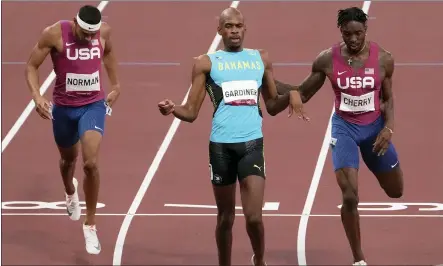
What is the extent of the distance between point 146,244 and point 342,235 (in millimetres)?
2000

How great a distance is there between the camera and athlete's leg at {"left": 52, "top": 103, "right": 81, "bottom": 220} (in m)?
14.5

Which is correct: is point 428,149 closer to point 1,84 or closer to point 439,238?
point 439,238

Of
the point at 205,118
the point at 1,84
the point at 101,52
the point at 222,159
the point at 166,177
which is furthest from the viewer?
the point at 1,84

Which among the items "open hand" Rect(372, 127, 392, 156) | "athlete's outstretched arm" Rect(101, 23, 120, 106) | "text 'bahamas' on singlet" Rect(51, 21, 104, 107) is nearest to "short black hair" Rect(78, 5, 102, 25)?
"text 'bahamas' on singlet" Rect(51, 21, 104, 107)

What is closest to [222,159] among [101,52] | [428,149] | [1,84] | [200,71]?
[200,71]

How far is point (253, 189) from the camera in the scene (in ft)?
40.9

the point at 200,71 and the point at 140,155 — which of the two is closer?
the point at 200,71

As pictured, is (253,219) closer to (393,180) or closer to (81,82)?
(393,180)

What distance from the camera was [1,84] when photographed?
20.0 m

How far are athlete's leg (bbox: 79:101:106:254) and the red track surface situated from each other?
44 centimetres

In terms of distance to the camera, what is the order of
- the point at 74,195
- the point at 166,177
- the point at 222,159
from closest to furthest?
the point at 222,159
the point at 74,195
the point at 166,177

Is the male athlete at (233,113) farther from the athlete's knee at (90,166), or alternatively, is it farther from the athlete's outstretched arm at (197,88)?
the athlete's knee at (90,166)

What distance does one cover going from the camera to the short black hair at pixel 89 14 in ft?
45.1

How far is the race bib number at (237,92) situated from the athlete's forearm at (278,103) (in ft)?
0.85
